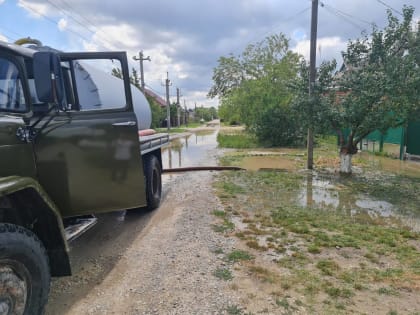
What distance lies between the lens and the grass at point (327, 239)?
2881mm

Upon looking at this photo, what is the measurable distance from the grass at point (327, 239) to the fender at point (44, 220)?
6.00ft

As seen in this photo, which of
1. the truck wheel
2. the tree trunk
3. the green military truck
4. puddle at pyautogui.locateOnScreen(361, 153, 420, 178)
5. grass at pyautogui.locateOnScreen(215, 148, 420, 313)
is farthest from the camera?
puddle at pyautogui.locateOnScreen(361, 153, 420, 178)

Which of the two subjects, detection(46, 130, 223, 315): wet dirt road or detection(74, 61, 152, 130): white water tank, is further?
detection(74, 61, 152, 130): white water tank

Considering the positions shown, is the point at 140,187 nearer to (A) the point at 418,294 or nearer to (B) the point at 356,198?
(A) the point at 418,294

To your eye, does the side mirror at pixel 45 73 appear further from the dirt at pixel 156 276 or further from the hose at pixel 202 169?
the hose at pixel 202 169

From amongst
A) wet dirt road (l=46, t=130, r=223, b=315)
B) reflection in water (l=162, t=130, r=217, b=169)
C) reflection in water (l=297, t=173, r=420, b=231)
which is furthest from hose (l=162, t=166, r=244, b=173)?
wet dirt road (l=46, t=130, r=223, b=315)

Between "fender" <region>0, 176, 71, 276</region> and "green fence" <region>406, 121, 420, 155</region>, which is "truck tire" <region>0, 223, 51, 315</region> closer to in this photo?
"fender" <region>0, 176, 71, 276</region>

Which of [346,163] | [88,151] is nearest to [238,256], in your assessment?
[88,151]

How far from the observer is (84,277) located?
10.2 ft

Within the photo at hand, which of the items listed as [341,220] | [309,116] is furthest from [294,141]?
[341,220]

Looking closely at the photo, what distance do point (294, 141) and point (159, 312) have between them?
53.7 feet

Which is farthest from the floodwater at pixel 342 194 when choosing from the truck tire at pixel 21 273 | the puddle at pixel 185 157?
the truck tire at pixel 21 273

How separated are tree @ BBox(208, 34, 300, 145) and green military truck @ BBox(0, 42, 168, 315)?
36.8 feet

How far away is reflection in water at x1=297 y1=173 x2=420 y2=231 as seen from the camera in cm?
517
